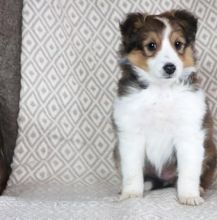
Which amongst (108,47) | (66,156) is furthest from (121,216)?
(108,47)

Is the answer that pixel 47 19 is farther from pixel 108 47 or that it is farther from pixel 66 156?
pixel 66 156

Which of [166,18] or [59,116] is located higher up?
[166,18]

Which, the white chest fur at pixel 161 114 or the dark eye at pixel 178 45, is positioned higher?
the dark eye at pixel 178 45

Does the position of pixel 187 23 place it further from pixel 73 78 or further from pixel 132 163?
pixel 73 78

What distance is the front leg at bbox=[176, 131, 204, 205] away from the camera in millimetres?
2549

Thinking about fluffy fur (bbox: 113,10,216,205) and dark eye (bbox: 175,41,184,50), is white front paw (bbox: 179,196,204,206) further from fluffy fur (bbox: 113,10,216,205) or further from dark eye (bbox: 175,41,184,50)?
dark eye (bbox: 175,41,184,50)

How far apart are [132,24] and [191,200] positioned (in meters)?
0.85

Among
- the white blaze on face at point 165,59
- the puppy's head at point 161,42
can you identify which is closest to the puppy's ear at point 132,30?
the puppy's head at point 161,42

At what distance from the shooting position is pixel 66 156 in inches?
126

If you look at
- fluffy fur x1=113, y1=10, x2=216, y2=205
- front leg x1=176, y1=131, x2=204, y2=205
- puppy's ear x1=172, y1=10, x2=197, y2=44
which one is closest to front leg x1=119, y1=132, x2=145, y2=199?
fluffy fur x1=113, y1=10, x2=216, y2=205

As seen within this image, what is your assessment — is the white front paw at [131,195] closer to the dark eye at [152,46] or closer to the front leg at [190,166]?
A: the front leg at [190,166]

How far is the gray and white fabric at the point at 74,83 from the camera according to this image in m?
3.19

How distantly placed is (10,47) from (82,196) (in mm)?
994

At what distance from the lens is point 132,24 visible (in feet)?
8.77
